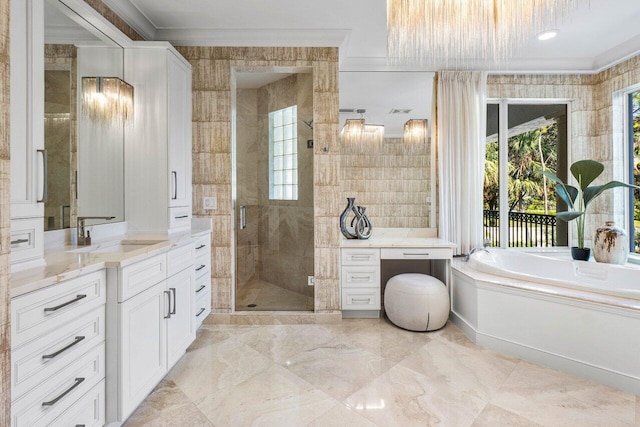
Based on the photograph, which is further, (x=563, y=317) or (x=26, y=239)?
(x=563, y=317)

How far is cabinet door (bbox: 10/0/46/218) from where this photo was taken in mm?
1382

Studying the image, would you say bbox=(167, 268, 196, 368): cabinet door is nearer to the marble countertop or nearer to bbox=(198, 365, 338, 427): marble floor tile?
bbox=(198, 365, 338, 427): marble floor tile

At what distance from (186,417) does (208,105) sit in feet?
8.05

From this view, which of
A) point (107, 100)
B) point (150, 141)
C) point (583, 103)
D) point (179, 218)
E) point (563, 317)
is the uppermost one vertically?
point (583, 103)

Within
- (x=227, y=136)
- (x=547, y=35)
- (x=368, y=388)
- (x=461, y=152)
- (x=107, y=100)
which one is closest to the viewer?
(x=368, y=388)

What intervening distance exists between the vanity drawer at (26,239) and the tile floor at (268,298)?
6.21 feet

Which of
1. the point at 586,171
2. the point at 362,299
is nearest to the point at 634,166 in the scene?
the point at 586,171

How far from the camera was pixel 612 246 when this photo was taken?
288 cm

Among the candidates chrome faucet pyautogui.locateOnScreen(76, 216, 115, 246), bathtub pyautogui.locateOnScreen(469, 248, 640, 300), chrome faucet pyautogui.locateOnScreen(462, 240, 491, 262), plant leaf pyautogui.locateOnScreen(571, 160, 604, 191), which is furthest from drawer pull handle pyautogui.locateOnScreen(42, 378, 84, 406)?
plant leaf pyautogui.locateOnScreen(571, 160, 604, 191)

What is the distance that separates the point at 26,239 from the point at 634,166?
4.98 metres

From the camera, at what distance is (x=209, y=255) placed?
298 centimetres

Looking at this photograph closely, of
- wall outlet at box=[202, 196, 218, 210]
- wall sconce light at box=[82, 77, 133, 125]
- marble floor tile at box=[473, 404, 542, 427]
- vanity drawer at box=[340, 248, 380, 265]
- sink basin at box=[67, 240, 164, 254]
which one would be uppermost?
wall sconce light at box=[82, 77, 133, 125]

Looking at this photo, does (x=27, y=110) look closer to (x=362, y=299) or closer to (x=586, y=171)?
(x=362, y=299)

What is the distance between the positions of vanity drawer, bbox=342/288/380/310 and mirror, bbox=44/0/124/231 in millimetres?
2062
